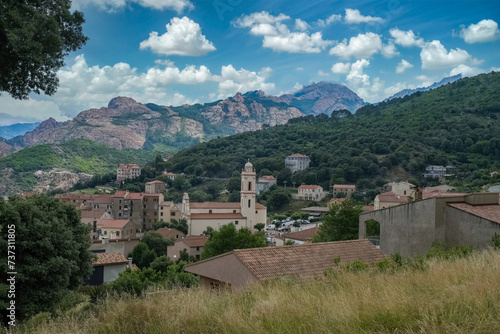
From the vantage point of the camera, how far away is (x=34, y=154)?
409 ft

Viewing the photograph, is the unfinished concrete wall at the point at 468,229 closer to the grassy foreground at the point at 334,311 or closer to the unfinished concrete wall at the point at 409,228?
the unfinished concrete wall at the point at 409,228

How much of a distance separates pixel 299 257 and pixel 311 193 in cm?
6258

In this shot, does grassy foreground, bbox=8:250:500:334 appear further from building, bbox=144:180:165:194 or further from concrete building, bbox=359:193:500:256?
building, bbox=144:180:165:194

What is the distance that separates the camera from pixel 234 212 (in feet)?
178

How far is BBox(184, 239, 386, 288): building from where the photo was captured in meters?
8.72

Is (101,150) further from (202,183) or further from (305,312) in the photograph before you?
(305,312)

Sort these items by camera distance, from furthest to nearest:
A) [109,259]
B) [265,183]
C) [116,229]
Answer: [265,183] < [116,229] < [109,259]

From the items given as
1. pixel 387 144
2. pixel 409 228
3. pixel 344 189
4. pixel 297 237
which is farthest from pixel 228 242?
pixel 387 144

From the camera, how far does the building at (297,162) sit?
88312mm

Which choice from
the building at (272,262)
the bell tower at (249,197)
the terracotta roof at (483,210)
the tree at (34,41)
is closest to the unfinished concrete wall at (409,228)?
the terracotta roof at (483,210)

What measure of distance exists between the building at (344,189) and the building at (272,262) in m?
59.4

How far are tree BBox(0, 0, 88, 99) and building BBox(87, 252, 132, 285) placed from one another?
18.0 m

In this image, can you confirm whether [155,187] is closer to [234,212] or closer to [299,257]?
[234,212]

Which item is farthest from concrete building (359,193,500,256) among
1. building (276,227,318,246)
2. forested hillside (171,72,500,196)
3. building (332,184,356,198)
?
building (332,184,356,198)
